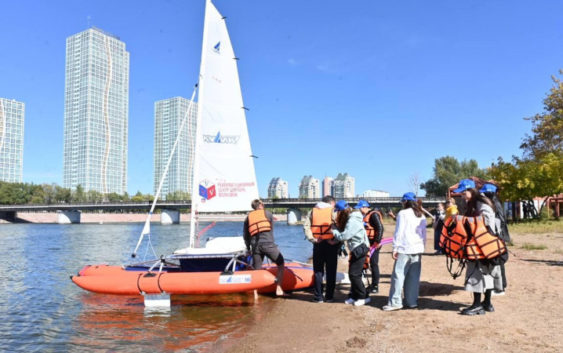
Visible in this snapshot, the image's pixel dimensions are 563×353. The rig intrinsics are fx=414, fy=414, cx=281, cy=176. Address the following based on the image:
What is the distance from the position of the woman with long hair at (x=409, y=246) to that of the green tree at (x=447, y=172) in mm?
93417

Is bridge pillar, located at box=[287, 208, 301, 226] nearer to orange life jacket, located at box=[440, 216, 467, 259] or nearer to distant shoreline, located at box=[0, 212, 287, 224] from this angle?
distant shoreline, located at box=[0, 212, 287, 224]

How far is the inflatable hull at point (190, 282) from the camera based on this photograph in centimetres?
909

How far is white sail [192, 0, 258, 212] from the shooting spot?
Result: 1234cm

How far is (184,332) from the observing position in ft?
24.6

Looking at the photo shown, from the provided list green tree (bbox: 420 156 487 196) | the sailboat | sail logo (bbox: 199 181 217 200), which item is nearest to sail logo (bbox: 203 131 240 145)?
the sailboat

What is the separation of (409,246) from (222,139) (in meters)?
7.14

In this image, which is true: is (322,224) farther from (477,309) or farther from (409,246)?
(477,309)

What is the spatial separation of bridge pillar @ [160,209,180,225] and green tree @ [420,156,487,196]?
63.6 m

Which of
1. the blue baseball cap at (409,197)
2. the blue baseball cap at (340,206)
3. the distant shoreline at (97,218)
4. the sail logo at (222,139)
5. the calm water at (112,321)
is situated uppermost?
the sail logo at (222,139)

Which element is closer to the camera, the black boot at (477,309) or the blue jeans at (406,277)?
the black boot at (477,309)

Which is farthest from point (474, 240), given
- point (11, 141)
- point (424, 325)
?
point (11, 141)

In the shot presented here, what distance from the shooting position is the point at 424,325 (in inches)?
254

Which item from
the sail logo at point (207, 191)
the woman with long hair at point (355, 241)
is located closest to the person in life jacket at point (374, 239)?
the woman with long hair at point (355, 241)

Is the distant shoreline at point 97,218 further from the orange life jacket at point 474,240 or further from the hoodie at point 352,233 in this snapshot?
the orange life jacket at point 474,240
